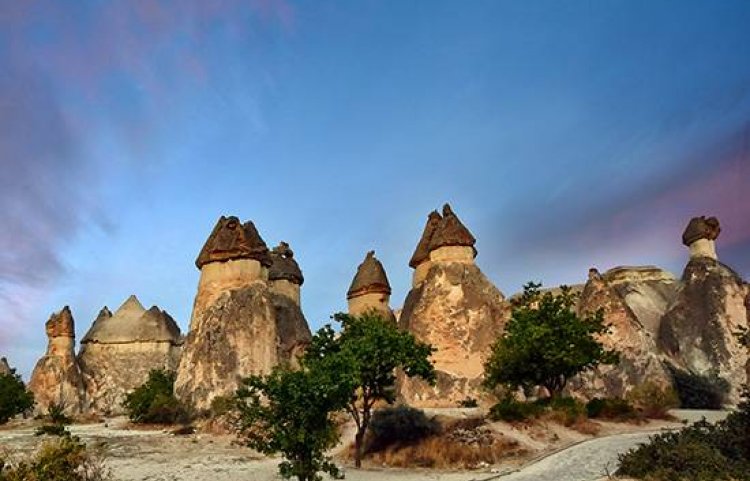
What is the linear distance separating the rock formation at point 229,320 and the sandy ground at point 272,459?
536 centimetres

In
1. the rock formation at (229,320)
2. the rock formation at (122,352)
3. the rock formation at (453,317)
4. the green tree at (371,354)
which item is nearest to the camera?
the green tree at (371,354)

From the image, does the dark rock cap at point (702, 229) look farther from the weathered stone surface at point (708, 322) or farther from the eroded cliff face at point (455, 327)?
the eroded cliff face at point (455, 327)

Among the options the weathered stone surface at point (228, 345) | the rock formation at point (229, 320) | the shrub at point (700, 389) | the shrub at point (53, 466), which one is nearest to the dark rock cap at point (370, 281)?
the rock formation at point (229, 320)

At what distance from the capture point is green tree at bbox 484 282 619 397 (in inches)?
913

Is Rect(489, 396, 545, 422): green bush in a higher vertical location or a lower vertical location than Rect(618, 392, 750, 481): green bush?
higher

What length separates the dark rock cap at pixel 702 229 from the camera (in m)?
39.3

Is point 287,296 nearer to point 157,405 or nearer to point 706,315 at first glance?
point 157,405

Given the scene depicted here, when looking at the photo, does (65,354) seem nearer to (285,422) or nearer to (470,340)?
(470,340)

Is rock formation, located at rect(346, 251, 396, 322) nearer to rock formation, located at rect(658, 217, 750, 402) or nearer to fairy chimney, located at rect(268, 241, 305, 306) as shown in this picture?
fairy chimney, located at rect(268, 241, 305, 306)

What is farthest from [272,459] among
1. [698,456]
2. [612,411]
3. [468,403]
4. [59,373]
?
[59,373]

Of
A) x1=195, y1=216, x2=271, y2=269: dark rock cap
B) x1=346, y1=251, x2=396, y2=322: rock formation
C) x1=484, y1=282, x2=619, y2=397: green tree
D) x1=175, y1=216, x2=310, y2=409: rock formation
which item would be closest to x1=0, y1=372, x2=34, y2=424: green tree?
x1=175, y1=216, x2=310, y2=409: rock formation

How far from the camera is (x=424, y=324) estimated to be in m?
32.8

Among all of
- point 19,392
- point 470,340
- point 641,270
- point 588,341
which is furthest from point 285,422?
point 641,270

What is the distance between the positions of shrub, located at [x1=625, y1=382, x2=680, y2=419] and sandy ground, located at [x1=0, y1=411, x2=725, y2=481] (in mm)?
1089
